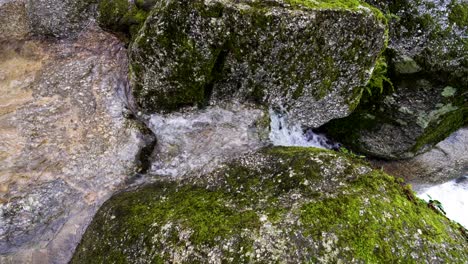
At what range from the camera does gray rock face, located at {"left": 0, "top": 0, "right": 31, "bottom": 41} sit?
6.72 meters

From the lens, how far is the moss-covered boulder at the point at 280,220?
11.6 ft

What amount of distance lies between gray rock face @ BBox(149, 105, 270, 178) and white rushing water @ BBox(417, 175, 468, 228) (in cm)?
402

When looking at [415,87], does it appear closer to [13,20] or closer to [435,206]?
[435,206]

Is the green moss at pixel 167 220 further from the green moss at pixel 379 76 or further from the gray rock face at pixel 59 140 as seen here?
the green moss at pixel 379 76

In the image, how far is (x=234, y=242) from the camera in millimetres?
3668

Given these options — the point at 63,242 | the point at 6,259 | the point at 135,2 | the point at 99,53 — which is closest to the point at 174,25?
the point at 135,2

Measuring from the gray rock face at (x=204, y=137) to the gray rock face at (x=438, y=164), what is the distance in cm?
336

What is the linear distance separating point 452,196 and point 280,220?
207 inches

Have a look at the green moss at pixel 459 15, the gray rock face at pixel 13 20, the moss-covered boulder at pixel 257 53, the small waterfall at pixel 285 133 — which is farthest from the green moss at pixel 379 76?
the gray rock face at pixel 13 20

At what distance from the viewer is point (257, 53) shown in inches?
198

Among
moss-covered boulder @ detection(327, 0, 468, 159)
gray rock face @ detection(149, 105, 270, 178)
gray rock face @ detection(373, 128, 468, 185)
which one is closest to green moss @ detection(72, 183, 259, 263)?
gray rock face @ detection(149, 105, 270, 178)

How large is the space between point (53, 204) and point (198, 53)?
109 inches

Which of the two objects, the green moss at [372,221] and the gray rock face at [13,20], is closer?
the green moss at [372,221]

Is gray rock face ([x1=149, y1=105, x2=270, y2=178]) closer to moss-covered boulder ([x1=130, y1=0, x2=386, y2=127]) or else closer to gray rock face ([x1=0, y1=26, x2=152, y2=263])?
moss-covered boulder ([x1=130, y1=0, x2=386, y2=127])
